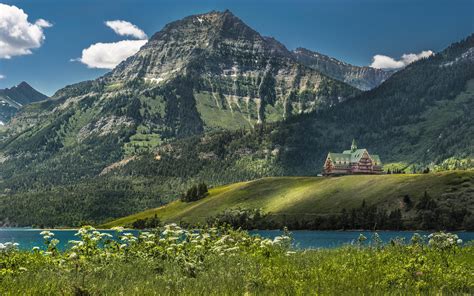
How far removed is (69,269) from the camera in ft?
75.3

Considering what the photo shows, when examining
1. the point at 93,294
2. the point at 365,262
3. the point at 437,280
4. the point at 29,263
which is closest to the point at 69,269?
the point at 29,263

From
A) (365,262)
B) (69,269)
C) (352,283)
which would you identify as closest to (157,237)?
(69,269)

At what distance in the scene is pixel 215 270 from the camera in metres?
23.8

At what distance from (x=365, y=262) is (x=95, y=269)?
12.8 m

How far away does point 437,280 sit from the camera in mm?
20531

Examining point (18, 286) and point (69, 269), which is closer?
point (18, 286)

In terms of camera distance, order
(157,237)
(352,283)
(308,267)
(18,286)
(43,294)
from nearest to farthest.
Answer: (43,294)
(18,286)
(352,283)
(308,267)
(157,237)

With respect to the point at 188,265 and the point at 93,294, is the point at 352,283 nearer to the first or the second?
the point at 188,265

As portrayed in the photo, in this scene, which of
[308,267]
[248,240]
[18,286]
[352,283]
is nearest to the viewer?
[18,286]

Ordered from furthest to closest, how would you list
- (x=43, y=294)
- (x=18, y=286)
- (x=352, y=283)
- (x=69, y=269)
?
1. (x=69, y=269)
2. (x=352, y=283)
3. (x=18, y=286)
4. (x=43, y=294)

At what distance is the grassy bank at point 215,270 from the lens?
61.0 ft

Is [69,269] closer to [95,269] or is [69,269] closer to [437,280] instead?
[95,269]

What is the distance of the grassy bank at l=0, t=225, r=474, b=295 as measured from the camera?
1858cm

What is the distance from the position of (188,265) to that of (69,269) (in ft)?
17.2
